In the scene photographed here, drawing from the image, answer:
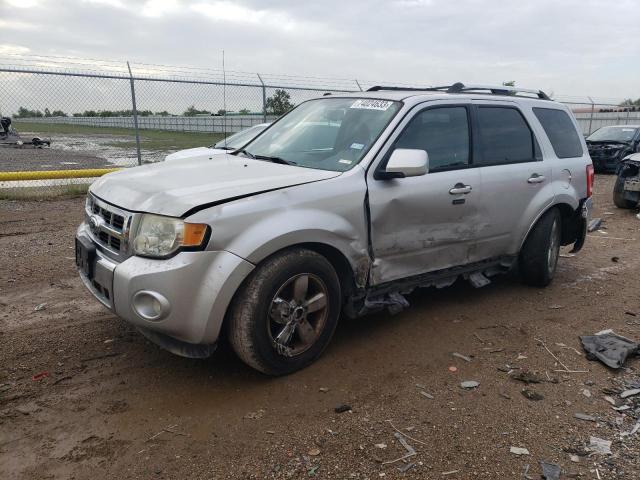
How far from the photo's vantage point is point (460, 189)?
13.9ft

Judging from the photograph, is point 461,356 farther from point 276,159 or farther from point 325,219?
point 276,159

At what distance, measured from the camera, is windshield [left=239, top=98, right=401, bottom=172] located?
12.8 feet

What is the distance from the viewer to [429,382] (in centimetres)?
354

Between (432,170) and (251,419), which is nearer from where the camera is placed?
(251,419)

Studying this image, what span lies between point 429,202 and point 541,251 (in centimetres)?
177

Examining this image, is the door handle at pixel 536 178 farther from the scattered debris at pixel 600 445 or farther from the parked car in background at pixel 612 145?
the parked car in background at pixel 612 145

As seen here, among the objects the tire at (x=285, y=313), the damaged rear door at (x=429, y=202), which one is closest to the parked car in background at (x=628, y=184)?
the damaged rear door at (x=429, y=202)

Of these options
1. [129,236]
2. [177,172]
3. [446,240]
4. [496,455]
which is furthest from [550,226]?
[129,236]

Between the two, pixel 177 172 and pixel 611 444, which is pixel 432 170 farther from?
pixel 611 444

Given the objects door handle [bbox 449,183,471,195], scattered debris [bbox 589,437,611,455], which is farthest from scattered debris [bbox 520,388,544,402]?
door handle [bbox 449,183,471,195]

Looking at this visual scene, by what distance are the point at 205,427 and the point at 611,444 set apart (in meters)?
2.23

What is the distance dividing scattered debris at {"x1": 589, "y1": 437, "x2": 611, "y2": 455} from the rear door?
6.23 feet

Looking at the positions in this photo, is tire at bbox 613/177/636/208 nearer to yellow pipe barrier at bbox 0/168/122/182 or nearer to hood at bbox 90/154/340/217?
hood at bbox 90/154/340/217

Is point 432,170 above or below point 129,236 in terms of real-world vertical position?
above
